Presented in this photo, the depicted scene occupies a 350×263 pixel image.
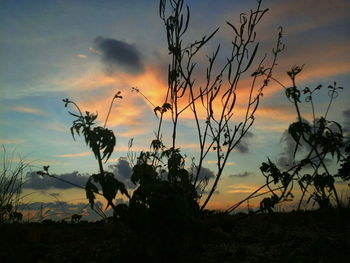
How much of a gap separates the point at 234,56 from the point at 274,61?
1004mm

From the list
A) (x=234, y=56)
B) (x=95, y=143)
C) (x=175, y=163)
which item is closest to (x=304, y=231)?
(x=175, y=163)

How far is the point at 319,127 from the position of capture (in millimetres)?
5945

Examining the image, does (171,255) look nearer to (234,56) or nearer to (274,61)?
(234,56)

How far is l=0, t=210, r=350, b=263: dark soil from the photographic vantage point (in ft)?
12.7

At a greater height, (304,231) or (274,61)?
(274,61)

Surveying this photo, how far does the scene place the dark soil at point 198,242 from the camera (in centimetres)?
386

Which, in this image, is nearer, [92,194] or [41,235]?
[92,194]

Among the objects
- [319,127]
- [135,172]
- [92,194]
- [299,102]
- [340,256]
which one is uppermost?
[299,102]

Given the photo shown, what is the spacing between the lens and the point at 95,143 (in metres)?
4.04

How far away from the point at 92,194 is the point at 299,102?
4246mm

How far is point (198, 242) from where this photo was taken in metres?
4.64

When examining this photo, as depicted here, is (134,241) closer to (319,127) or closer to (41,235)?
(319,127)

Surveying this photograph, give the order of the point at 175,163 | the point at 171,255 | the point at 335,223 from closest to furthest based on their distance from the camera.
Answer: the point at 171,255, the point at 175,163, the point at 335,223

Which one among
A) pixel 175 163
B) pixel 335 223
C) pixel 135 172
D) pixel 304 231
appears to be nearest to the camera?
pixel 135 172
